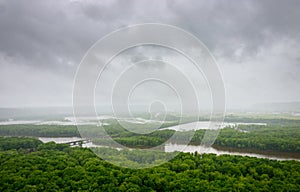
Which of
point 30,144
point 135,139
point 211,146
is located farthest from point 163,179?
point 30,144

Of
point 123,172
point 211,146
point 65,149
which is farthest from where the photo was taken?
point 211,146

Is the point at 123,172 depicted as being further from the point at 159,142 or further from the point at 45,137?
the point at 45,137

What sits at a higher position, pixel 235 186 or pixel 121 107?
pixel 121 107

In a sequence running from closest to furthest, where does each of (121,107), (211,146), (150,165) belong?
1. (121,107)
2. (150,165)
3. (211,146)

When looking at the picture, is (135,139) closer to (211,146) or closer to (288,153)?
(211,146)

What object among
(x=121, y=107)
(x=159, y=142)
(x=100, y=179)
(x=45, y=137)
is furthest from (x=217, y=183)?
(x=45, y=137)

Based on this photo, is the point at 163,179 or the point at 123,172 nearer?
the point at 163,179
